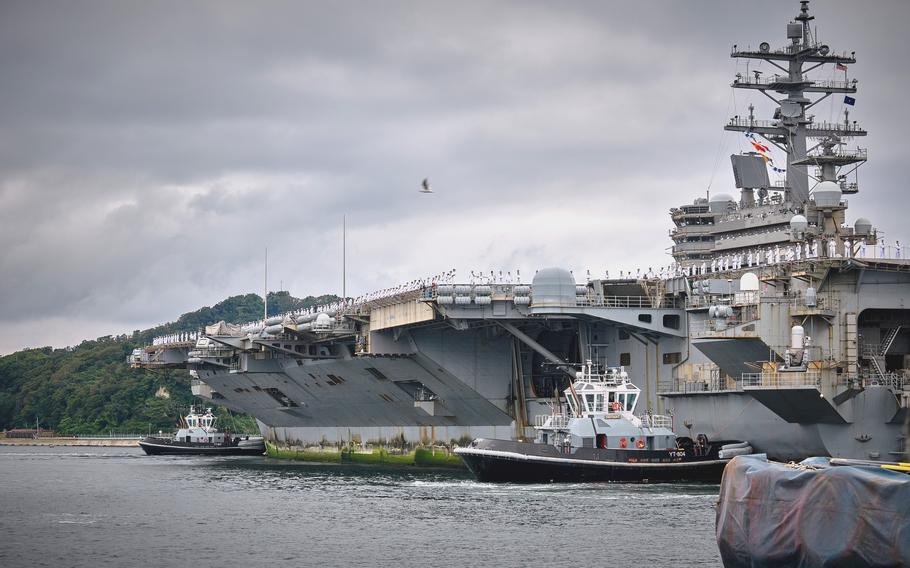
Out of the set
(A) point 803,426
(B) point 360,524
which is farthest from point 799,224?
(B) point 360,524

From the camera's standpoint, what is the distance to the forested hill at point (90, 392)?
12231 centimetres

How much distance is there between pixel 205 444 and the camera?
75438 mm

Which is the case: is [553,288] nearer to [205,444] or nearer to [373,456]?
[373,456]

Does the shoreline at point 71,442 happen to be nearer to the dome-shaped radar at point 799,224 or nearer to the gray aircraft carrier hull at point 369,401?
the gray aircraft carrier hull at point 369,401

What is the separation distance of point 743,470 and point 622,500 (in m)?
16.4

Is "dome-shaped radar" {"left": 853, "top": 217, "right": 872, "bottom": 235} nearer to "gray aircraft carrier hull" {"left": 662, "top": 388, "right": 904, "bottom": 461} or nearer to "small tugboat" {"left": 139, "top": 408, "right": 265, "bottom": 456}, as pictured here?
"gray aircraft carrier hull" {"left": 662, "top": 388, "right": 904, "bottom": 461}

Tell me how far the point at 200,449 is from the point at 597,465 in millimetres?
40862

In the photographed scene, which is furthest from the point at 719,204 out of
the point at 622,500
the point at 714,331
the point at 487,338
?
the point at 622,500

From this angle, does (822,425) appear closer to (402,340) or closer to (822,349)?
(822,349)

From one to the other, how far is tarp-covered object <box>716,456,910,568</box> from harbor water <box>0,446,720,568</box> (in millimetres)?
6228

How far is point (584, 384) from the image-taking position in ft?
128

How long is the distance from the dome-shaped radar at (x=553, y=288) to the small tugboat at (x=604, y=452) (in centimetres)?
358

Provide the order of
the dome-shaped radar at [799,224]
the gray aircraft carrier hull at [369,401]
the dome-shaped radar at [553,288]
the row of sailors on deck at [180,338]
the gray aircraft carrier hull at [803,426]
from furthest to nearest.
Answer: the row of sailors on deck at [180,338] < the gray aircraft carrier hull at [369,401] < the dome-shaped radar at [553,288] < the dome-shaped radar at [799,224] < the gray aircraft carrier hull at [803,426]

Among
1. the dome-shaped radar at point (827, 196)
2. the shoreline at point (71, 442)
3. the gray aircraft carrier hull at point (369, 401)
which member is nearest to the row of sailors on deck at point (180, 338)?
the gray aircraft carrier hull at point (369, 401)
